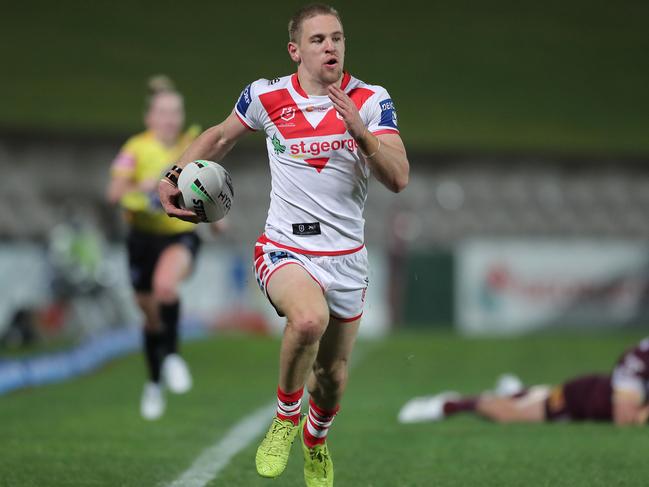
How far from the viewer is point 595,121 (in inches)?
1198

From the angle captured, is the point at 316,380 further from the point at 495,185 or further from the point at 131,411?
the point at 495,185

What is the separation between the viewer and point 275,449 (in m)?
6.50

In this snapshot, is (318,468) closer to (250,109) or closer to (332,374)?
(332,374)

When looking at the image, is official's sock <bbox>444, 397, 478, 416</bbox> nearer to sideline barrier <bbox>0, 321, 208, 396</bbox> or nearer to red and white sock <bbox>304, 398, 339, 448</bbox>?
red and white sock <bbox>304, 398, 339, 448</bbox>

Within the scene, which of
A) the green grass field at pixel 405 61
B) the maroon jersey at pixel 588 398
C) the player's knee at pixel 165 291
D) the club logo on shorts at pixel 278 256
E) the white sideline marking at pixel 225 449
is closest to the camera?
the club logo on shorts at pixel 278 256

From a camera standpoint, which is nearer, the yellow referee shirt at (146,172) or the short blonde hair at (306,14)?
the short blonde hair at (306,14)

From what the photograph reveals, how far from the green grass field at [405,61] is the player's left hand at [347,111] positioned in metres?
22.0

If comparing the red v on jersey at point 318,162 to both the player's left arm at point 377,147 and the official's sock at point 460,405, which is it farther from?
the official's sock at point 460,405

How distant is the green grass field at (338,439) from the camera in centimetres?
729

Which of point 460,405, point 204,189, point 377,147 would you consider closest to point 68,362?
point 460,405

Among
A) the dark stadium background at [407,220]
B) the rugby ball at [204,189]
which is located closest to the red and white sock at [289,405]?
the dark stadium background at [407,220]

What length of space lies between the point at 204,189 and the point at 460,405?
4.28 meters

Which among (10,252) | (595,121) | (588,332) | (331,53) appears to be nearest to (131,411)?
(331,53)

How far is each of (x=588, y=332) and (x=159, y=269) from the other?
41.8 feet
